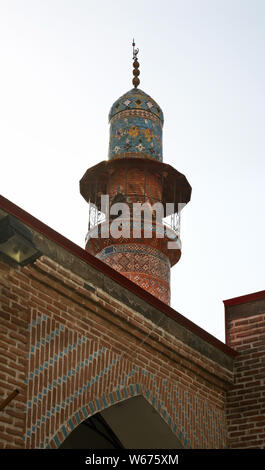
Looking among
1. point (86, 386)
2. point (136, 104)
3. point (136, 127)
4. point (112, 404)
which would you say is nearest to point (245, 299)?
point (112, 404)

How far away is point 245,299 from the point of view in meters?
13.4

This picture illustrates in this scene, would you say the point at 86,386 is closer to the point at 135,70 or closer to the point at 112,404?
the point at 112,404

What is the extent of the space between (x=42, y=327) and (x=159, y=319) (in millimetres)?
2584

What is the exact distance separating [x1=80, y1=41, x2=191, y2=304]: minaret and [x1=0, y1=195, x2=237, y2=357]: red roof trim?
9401 millimetres

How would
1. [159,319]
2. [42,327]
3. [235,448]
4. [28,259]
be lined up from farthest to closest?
[235,448], [159,319], [42,327], [28,259]

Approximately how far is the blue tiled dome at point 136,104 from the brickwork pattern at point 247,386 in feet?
40.6

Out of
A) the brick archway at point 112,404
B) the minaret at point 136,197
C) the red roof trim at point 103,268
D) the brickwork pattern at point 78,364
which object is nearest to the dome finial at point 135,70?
the minaret at point 136,197

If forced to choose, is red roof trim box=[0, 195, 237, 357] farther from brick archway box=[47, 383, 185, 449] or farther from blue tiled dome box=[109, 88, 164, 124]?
blue tiled dome box=[109, 88, 164, 124]

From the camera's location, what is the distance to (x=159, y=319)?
11383 millimetres

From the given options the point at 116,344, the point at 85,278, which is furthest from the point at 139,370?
the point at 85,278

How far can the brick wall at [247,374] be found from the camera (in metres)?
12.3

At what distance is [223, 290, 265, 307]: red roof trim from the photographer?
43.5 feet

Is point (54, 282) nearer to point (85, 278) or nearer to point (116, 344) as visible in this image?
point (85, 278)
